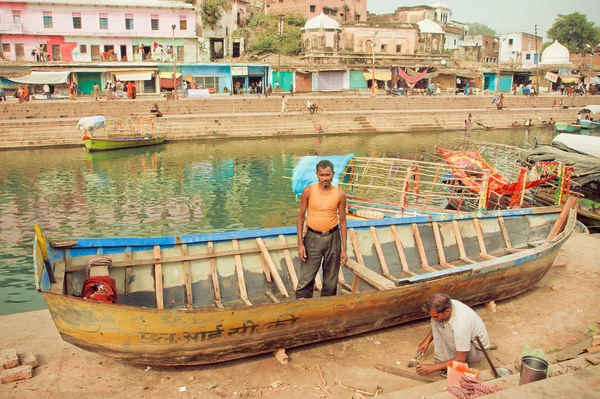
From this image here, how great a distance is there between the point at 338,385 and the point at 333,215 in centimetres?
201

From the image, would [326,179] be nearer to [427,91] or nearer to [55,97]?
[55,97]

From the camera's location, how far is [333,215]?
19.9 ft

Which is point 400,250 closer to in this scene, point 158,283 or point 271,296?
point 271,296

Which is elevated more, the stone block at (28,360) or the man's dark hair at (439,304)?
the man's dark hair at (439,304)

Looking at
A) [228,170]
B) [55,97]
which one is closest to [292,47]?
[55,97]

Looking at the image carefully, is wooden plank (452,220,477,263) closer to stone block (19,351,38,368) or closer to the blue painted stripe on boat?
the blue painted stripe on boat

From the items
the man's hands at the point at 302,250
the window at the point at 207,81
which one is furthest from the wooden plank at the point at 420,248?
the window at the point at 207,81

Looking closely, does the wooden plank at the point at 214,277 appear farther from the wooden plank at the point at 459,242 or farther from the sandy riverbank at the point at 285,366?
the wooden plank at the point at 459,242

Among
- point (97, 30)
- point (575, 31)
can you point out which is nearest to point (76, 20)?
point (97, 30)

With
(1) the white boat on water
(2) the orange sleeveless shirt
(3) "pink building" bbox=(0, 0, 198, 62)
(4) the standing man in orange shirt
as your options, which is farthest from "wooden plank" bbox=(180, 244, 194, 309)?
(3) "pink building" bbox=(0, 0, 198, 62)

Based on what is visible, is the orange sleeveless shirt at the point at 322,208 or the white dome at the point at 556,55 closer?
the orange sleeveless shirt at the point at 322,208

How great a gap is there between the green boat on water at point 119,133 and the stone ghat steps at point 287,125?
94 cm

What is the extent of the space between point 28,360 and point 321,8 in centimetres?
4975

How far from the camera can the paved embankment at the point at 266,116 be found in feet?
83.9
